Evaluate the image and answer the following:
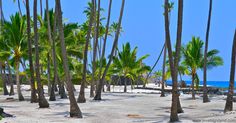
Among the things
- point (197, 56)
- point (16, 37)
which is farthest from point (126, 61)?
point (16, 37)

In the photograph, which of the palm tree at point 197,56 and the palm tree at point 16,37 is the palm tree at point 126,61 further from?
the palm tree at point 16,37

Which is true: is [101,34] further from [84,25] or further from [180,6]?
[180,6]

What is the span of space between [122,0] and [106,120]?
15170 millimetres

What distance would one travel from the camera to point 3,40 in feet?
98.2

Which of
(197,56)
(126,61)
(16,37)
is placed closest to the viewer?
(16,37)

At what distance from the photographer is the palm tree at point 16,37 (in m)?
29.1

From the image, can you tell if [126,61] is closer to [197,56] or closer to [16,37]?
[197,56]

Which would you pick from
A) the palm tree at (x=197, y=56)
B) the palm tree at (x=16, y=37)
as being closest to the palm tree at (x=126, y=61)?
the palm tree at (x=197, y=56)

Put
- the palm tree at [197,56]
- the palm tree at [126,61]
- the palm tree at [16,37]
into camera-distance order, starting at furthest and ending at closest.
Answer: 1. the palm tree at [126,61]
2. the palm tree at [197,56]
3. the palm tree at [16,37]

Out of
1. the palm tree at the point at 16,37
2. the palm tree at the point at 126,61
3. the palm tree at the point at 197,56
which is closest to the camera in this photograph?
the palm tree at the point at 16,37

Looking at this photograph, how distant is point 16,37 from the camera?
1149 inches

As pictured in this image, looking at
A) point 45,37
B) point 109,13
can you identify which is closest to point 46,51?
point 45,37

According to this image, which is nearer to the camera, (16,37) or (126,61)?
(16,37)

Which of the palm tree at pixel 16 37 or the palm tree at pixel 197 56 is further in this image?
the palm tree at pixel 197 56
